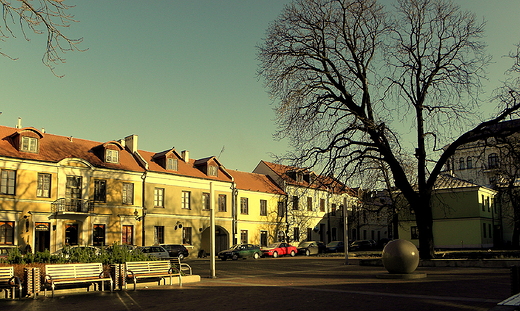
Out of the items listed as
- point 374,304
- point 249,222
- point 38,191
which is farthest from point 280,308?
point 249,222

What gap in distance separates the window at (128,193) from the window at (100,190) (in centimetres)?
204

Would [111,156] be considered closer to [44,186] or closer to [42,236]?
[44,186]

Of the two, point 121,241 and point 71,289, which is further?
point 121,241

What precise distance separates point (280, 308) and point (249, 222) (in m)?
44.1

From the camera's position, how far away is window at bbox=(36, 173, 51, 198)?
3872 cm

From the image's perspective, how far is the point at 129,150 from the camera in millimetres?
48688

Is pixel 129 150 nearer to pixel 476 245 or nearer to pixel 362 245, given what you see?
pixel 362 245

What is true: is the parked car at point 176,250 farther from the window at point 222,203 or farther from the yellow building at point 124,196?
the window at point 222,203

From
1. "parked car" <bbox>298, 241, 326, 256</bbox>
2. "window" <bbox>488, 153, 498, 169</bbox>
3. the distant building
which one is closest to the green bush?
"window" <bbox>488, 153, 498, 169</bbox>

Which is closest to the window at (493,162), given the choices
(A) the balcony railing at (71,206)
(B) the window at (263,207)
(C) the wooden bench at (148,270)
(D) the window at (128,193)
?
(C) the wooden bench at (148,270)

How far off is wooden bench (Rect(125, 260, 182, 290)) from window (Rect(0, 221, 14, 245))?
75.0 feet

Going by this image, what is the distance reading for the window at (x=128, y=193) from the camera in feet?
146

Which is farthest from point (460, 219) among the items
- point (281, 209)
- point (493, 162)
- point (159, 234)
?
point (159, 234)

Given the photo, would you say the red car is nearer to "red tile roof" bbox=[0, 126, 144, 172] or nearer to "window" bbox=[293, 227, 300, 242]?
"window" bbox=[293, 227, 300, 242]
